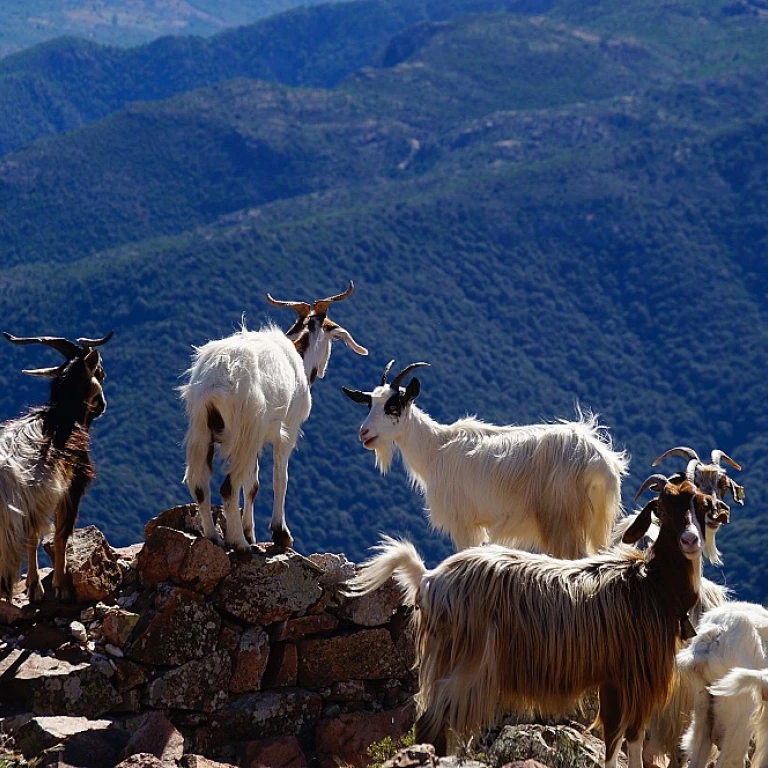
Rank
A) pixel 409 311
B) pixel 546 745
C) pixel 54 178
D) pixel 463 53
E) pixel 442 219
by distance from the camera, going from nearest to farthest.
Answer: pixel 546 745 → pixel 409 311 → pixel 442 219 → pixel 54 178 → pixel 463 53

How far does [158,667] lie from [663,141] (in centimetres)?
11104

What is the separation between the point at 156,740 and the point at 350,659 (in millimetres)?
1914

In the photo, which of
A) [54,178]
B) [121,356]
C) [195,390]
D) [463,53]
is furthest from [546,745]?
[463,53]

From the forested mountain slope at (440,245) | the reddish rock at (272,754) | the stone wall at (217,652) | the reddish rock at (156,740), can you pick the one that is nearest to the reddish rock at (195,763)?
the reddish rock at (156,740)

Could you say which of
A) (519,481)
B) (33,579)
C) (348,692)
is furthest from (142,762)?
(519,481)

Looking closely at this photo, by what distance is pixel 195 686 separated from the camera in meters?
9.86

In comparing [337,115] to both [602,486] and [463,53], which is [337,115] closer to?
[463,53]

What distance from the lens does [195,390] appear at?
998 centimetres

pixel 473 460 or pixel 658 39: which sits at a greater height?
pixel 473 460

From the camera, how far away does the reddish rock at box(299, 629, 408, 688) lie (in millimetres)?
10250

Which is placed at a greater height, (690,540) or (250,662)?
(690,540)

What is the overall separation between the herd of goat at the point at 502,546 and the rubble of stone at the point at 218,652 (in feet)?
0.74

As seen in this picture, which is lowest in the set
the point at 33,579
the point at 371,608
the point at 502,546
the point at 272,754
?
the point at 272,754

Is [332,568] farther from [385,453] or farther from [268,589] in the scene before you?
Answer: [385,453]
